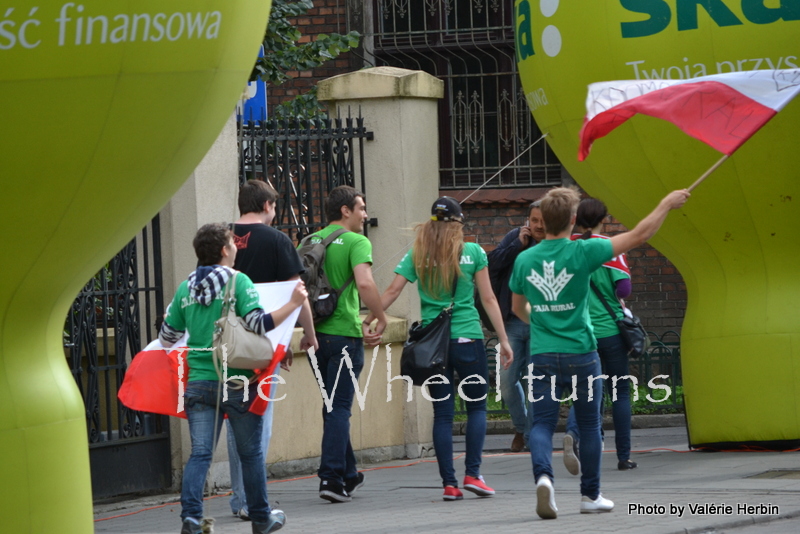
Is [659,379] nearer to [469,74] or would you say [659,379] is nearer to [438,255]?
[469,74]

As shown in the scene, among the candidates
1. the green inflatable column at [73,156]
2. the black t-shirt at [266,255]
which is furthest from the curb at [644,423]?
the green inflatable column at [73,156]

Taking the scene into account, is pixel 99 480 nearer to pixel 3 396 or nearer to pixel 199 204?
pixel 199 204

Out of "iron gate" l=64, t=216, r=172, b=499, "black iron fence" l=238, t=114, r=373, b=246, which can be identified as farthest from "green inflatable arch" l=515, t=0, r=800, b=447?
"iron gate" l=64, t=216, r=172, b=499

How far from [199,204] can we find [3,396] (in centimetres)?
332

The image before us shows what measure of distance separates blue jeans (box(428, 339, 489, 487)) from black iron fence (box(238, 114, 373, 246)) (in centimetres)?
219

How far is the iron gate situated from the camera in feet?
25.2

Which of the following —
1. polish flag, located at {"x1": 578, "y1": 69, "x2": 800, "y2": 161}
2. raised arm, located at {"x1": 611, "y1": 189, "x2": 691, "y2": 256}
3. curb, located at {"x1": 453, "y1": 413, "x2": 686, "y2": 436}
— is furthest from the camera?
curb, located at {"x1": 453, "y1": 413, "x2": 686, "y2": 436}

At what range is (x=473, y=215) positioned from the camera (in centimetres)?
1430

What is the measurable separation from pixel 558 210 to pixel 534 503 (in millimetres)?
1658

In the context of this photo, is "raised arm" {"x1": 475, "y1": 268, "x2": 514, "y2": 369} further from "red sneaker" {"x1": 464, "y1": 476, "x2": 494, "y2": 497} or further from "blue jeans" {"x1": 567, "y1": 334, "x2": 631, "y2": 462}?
"blue jeans" {"x1": 567, "y1": 334, "x2": 631, "y2": 462}

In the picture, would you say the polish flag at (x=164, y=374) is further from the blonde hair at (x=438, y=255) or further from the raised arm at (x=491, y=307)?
the raised arm at (x=491, y=307)

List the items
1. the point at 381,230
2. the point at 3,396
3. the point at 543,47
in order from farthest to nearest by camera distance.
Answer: the point at 381,230 → the point at 543,47 → the point at 3,396

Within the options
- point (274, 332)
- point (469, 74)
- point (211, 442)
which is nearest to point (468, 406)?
point (274, 332)

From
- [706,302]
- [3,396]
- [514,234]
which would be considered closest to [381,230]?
[514,234]
